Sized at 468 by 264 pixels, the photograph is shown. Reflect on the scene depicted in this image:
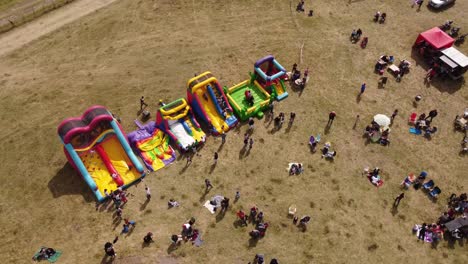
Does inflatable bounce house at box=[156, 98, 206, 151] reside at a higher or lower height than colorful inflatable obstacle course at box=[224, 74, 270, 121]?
higher

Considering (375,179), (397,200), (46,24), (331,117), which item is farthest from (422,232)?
(46,24)

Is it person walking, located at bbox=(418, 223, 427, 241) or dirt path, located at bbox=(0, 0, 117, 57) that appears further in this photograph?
dirt path, located at bbox=(0, 0, 117, 57)

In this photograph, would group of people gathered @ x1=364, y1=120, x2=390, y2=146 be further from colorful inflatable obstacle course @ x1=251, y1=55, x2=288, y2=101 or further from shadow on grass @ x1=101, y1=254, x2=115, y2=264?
shadow on grass @ x1=101, y1=254, x2=115, y2=264

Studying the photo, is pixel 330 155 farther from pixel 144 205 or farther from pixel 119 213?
pixel 119 213

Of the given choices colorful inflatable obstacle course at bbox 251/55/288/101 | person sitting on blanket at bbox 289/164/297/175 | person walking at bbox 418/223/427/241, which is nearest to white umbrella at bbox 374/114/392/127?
colorful inflatable obstacle course at bbox 251/55/288/101

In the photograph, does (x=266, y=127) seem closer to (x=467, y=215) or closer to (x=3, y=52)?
(x=467, y=215)

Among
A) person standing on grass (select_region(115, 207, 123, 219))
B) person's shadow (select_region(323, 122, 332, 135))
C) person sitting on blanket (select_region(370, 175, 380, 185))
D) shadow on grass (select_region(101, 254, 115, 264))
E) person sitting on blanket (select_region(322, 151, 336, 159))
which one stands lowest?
person sitting on blanket (select_region(370, 175, 380, 185))

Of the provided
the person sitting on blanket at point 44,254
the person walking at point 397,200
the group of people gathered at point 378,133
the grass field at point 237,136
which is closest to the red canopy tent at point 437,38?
Result: the grass field at point 237,136
